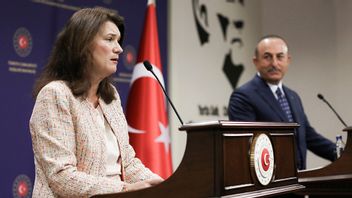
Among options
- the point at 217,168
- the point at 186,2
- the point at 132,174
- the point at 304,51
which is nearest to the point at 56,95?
the point at 132,174

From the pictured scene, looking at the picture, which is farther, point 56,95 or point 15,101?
point 15,101

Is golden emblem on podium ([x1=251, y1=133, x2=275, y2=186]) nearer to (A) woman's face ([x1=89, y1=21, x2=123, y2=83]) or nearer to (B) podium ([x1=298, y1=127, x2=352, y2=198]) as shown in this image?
(A) woman's face ([x1=89, y1=21, x2=123, y2=83])

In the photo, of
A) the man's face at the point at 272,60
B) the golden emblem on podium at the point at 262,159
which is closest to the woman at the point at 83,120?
the golden emblem on podium at the point at 262,159

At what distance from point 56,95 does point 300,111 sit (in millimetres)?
2132

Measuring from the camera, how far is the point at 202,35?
539 cm

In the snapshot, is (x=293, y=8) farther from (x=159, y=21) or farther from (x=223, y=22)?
(x=159, y=21)

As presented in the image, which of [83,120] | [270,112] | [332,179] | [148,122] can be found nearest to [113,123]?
[83,120]

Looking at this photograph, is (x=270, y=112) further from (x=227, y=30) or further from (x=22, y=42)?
(x=227, y=30)

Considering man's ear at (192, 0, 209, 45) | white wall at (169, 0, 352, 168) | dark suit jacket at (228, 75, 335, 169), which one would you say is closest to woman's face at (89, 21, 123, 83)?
dark suit jacket at (228, 75, 335, 169)

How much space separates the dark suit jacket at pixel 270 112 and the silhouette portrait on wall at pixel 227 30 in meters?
1.83

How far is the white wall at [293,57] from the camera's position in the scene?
200 inches

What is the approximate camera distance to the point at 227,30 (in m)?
5.76

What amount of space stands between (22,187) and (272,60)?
1.92 meters

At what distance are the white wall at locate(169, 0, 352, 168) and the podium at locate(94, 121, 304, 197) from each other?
10.2ft
